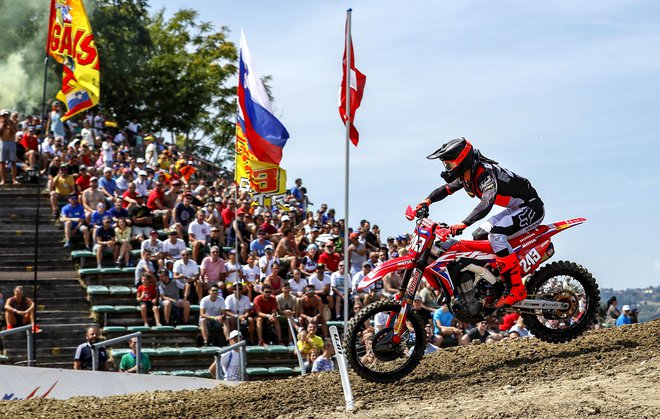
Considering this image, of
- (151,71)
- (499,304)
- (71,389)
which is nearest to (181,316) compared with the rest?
(71,389)

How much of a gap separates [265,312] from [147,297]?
2.23 metres

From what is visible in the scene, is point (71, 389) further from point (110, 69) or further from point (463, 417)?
point (110, 69)

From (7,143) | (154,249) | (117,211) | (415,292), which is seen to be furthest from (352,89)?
(7,143)

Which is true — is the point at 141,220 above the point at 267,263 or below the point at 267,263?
above

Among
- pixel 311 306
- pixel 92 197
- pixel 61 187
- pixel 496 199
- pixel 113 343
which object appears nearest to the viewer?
pixel 496 199

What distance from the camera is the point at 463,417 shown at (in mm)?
10133

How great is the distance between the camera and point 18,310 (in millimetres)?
19875

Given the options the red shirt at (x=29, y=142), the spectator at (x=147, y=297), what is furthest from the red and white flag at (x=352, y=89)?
the red shirt at (x=29, y=142)

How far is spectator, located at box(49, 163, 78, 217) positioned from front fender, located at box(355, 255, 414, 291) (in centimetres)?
1375

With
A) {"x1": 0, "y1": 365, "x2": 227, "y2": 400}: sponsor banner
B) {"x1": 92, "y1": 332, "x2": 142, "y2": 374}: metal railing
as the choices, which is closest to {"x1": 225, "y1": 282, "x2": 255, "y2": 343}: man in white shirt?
{"x1": 92, "y1": 332, "x2": 142, "y2": 374}: metal railing

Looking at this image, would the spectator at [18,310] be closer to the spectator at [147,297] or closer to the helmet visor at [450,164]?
the spectator at [147,297]

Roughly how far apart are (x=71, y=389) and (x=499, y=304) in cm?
650

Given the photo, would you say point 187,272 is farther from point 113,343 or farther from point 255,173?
point 113,343

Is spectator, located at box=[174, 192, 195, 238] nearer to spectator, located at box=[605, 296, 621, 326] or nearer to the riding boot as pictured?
spectator, located at box=[605, 296, 621, 326]
